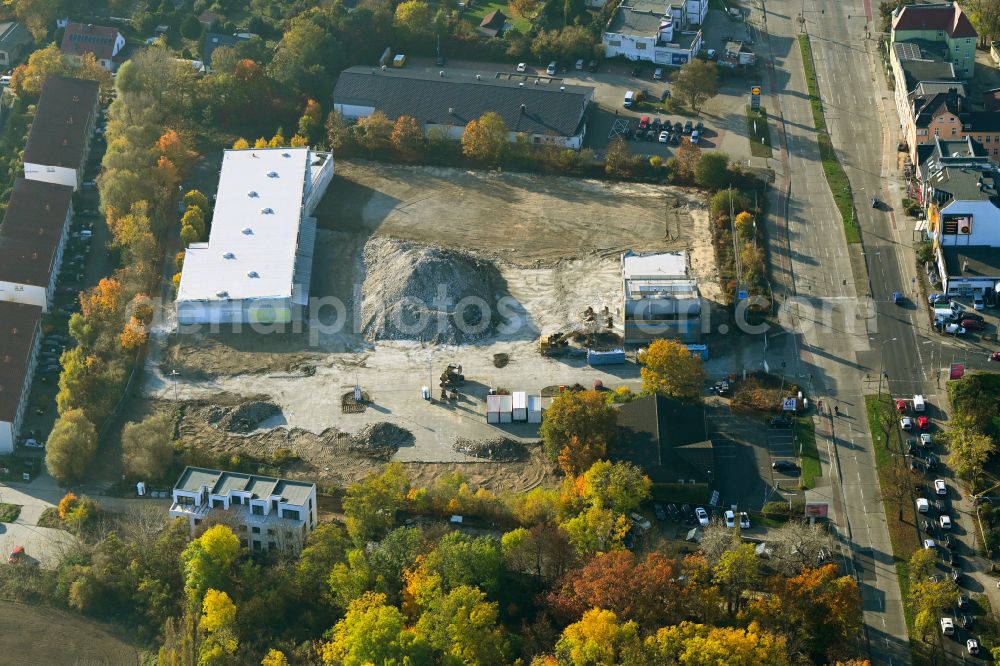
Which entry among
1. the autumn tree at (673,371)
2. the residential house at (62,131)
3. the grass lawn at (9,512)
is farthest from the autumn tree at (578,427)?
the residential house at (62,131)

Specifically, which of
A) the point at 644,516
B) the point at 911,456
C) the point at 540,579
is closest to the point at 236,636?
the point at 540,579

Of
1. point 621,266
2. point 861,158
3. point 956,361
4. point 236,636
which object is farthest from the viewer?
point 861,158

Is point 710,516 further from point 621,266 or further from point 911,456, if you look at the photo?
point 621,266

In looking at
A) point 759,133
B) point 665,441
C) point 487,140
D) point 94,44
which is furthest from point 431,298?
point 94,44

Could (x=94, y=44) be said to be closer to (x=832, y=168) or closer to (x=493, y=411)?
(x=493, y=411)

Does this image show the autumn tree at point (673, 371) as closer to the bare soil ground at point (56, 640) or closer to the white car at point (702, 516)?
the white car at point (702, 516)
